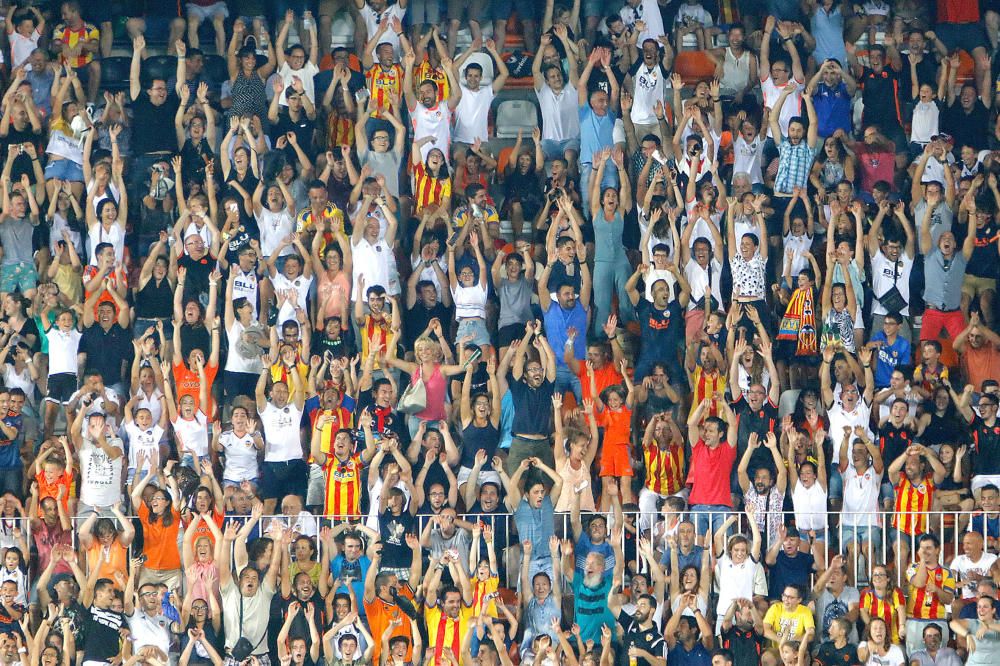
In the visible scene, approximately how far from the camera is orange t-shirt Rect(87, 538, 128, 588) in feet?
62.9

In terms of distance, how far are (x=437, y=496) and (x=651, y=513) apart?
1.79 meters

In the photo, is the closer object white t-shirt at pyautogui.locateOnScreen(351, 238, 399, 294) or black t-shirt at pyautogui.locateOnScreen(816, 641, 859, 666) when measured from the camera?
black t-shirt at pyautogui.locateOnScreen(816, 641, 859, 666)

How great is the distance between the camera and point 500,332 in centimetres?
2086

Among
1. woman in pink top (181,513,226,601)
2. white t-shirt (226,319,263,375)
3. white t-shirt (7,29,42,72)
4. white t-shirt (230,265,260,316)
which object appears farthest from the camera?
white t-shirt (7,29,42,72)

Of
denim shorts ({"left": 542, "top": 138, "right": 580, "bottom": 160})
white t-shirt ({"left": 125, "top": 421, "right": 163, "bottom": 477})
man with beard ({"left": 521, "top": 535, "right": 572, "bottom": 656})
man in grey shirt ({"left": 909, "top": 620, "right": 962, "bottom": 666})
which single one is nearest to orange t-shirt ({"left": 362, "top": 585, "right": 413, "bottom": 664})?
man with beard ({"left": 521, "top": 535, "right": 572, "bottom": 656})

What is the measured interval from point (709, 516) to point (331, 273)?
14.0ft

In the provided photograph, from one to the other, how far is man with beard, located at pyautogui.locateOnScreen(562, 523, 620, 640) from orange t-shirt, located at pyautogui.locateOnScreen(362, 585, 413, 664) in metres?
1.34

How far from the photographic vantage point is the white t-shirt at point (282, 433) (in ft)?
65.6

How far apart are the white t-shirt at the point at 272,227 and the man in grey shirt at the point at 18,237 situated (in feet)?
6.80

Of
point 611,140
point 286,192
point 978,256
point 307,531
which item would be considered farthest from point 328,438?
point 978,256

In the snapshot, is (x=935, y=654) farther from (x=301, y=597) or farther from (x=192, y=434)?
(x=192, y=434)

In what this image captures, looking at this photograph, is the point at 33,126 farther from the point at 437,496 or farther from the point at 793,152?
the point at 793,152

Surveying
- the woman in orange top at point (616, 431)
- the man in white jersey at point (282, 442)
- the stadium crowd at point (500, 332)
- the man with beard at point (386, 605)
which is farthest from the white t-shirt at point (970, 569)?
the man in white jersey at point (282, 442)

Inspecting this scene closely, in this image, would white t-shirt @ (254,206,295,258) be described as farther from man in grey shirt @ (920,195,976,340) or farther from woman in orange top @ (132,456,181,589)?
man in grey shirt @ (920,195,976,340)
